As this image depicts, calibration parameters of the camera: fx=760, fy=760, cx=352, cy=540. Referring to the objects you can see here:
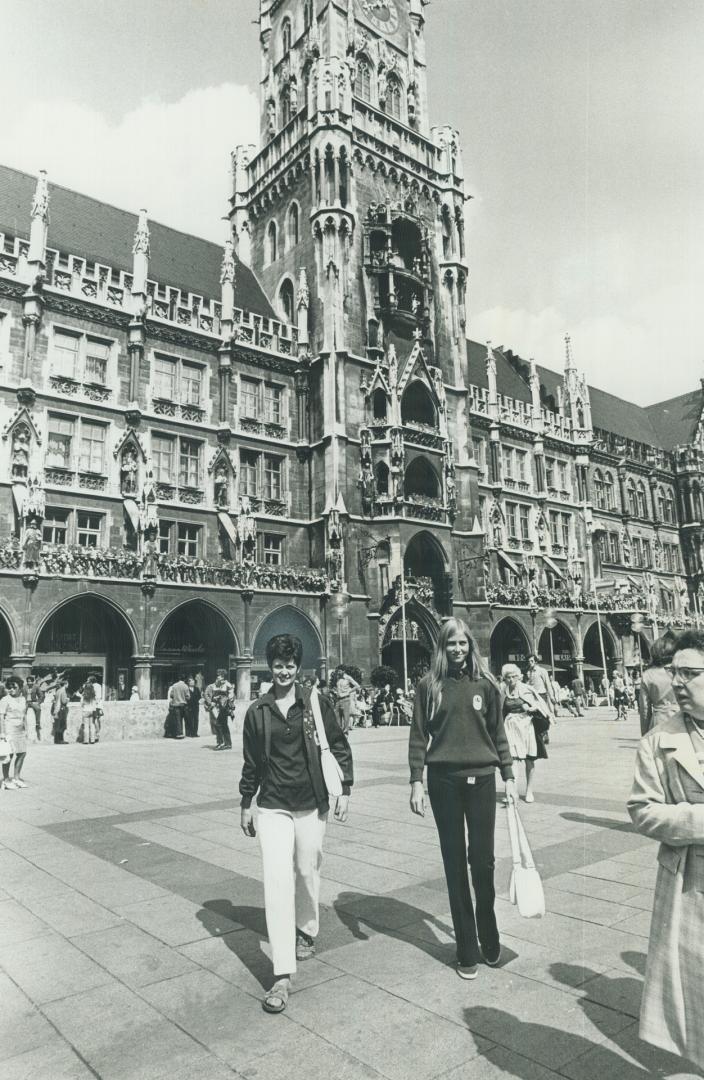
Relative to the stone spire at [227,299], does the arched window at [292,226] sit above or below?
above

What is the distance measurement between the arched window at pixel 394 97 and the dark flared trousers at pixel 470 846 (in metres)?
42.4

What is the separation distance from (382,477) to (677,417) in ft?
136

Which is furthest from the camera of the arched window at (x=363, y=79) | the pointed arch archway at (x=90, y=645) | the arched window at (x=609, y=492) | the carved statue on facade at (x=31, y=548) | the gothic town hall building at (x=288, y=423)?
the arched window at (x=609, y=492)

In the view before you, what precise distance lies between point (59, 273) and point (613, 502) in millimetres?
38673

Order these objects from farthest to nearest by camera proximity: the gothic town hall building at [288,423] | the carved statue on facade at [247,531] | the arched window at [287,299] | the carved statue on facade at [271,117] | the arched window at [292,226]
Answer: the carved statue on facade at [271,117]
the arched window at [292,226]
the arched window at [287,299]
the carved statue on facade at [247,531]
the gothic town hall building at [288,423]

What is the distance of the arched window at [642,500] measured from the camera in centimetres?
5522

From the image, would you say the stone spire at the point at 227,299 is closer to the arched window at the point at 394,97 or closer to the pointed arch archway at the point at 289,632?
the pointed arch archway at the point at 289,632

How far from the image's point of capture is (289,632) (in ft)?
99.8

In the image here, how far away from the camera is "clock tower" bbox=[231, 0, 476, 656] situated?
33250 mm

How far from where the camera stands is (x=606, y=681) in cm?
4069

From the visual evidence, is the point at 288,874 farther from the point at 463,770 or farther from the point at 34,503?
the point at 34,503

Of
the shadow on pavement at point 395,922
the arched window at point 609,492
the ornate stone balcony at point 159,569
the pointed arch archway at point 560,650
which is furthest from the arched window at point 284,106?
the shadow on pavement at point 395,922

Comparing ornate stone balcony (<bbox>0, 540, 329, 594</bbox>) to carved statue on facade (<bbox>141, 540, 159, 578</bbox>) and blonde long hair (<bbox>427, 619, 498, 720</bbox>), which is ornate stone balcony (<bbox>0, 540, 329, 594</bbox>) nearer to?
carved statue on facade (<bbox>141, 540, 159, 578</bbox>)

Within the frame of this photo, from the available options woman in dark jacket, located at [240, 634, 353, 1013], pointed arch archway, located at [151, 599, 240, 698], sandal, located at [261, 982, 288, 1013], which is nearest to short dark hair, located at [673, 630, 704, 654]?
woman in dark jacket, located at [240, 634, 353, 1013]
